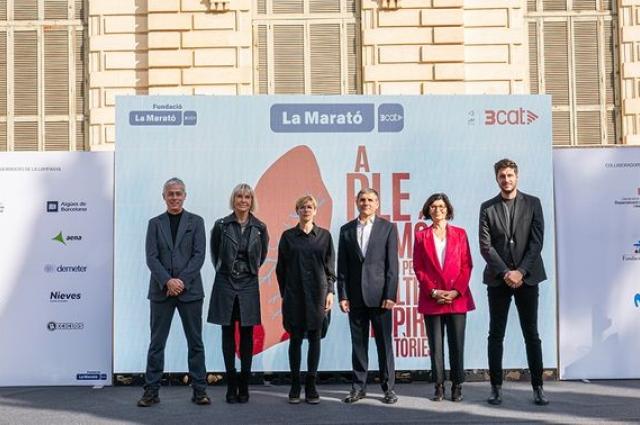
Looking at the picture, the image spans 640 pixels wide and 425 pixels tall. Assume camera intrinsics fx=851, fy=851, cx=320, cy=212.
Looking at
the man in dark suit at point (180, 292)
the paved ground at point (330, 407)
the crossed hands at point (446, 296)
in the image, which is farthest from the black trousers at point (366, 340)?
the man in dark suit at point (180, 292)

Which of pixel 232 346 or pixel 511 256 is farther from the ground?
pixel 511 256

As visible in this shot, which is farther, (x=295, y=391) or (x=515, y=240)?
(x=295, y=391)

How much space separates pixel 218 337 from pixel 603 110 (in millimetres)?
7956

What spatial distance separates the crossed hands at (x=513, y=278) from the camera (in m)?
6.71

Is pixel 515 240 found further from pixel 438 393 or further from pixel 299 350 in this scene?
pixel 299 350

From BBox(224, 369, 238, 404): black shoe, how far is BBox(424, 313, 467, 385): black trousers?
1.65 meters

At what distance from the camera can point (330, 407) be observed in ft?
22.5

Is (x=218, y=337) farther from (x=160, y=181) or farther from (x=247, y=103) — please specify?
(x=247, y=103)

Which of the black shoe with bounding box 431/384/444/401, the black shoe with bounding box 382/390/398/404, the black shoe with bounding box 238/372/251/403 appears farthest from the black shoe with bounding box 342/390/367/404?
the black shoe with bounding box 238/372/251/403

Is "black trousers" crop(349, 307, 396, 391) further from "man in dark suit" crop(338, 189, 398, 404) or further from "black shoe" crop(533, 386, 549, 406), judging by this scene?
"black shoe" crop(533, 386, 549, 406)

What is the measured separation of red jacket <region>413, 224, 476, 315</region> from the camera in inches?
276

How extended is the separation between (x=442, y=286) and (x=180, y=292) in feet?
7.03

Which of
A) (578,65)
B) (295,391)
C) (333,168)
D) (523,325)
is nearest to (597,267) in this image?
(523,325)

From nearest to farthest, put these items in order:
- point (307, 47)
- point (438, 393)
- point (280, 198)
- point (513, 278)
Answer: point (513, 278) → point (438, 393) → point (280, 198) → point (307, 47)
